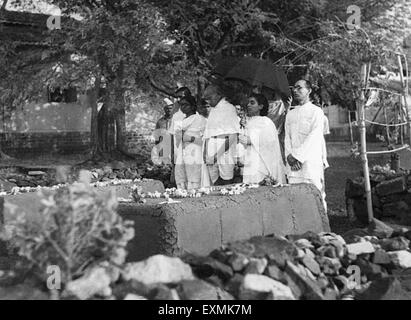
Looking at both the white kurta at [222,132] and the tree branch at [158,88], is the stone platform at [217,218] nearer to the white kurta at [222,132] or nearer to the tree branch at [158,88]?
the white kurta at [222,132]

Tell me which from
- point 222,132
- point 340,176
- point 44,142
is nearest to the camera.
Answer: point 222,132

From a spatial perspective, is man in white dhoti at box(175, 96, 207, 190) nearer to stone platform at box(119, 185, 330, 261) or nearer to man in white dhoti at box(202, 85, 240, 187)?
man in white dhoti at box(202, 85, 240, 187)

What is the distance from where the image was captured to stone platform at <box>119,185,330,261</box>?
5.57 metres

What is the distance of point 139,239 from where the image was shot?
5672 mm

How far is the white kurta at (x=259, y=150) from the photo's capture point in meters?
7.81

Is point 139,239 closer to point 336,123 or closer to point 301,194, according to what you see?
point 301,194

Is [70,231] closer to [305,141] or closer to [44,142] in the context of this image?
[305,141]

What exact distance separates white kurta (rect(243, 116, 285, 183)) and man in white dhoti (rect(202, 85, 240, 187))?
232 mm

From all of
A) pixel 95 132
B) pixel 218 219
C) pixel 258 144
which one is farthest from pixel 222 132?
pixel 95 132

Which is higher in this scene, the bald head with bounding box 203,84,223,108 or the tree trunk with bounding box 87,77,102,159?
the tree trunk with bounding box 87,77,102,159

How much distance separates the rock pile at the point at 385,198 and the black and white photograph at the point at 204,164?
2 centimetres

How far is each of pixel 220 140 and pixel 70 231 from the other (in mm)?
4450

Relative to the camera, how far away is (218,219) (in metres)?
5.93

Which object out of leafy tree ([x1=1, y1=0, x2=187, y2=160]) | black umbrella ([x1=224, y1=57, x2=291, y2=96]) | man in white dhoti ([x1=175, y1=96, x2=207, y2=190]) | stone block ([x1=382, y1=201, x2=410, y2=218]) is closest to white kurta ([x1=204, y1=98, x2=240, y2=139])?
black umbrella ([x1=224, y1=57, x2=291, y2=96])
